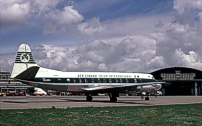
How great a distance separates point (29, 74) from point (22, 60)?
340 centimetres

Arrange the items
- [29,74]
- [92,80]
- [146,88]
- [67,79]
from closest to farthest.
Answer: [29,74] < [67,79] < [146,88] < [92,80]

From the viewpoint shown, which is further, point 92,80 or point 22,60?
point 92,80

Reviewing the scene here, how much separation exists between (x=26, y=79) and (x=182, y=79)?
69.4 metres

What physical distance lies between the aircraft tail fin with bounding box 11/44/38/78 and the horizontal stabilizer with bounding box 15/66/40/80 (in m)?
1.58

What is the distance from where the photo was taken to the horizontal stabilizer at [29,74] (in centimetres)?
4009

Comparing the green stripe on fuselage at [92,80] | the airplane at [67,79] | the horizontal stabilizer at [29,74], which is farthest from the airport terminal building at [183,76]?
the horizontal stabilizer at [29,74]

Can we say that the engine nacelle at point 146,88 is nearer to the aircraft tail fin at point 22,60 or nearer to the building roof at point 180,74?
the aircraft tail fin at point 22,60

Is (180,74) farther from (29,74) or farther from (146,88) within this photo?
(29,74)

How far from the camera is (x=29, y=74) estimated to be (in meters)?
40.8

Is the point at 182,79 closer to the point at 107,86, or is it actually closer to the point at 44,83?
the point at 107,86

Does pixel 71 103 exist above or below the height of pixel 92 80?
below

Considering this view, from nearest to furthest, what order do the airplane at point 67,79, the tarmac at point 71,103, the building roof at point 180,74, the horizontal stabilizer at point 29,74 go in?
the tarmac at point 71,103 < the horizontal stabilizer at point 29,74 < the airplane at point 67,79 < the building roof at point 180,74

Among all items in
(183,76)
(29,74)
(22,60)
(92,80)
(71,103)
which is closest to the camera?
(71,103)

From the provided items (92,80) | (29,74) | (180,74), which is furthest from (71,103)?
(180,74)
